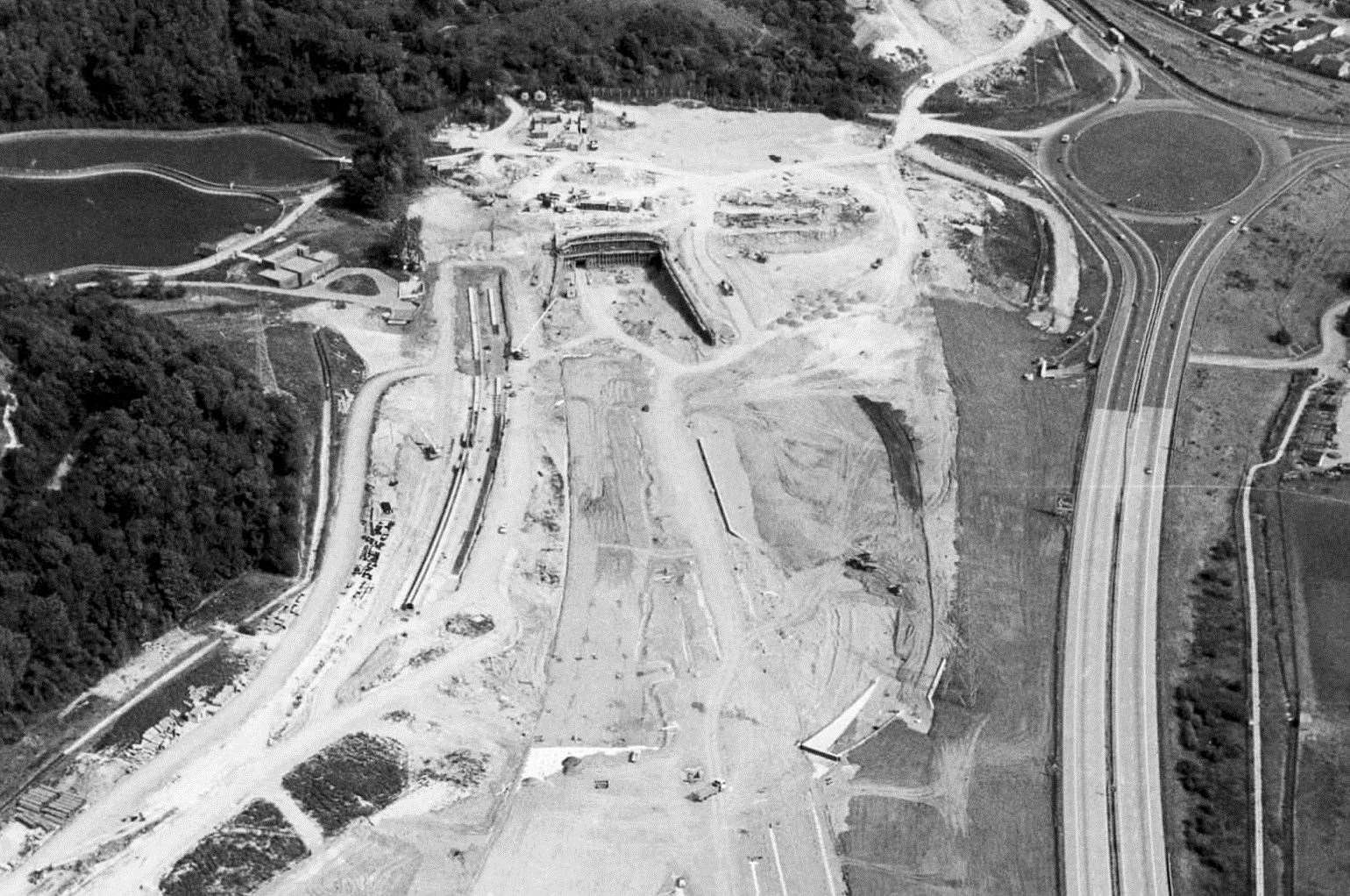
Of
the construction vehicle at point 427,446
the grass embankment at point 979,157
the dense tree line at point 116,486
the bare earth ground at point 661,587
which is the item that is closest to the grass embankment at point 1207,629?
the bare earth ground at point 661,587

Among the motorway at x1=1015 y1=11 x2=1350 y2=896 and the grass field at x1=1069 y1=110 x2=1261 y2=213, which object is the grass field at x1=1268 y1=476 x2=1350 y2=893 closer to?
the motorway at x1=1015 y1=11 x2=1350 y2=896

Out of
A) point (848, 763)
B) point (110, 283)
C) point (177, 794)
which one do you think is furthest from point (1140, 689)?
point (110, 283)

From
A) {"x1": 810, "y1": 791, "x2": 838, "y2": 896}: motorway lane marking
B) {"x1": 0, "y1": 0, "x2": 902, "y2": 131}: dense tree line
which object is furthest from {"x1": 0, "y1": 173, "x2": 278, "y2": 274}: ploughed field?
{"x1": 810, "y1": 791, "x2": 838, "y2": 896}: motorway lane marking

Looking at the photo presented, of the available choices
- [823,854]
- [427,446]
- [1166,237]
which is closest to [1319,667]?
[823,854]

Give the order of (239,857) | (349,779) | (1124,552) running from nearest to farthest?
(239,857) → (349,779) → (1124,552)

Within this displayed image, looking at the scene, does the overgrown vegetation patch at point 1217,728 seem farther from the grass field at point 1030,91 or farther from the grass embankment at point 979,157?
the grass field at point 1030,91

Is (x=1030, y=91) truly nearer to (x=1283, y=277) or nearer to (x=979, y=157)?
(x=979, y=157)

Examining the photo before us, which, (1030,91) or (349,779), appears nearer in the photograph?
(349,779)

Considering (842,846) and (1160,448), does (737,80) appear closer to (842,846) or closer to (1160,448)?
(1160,448)
